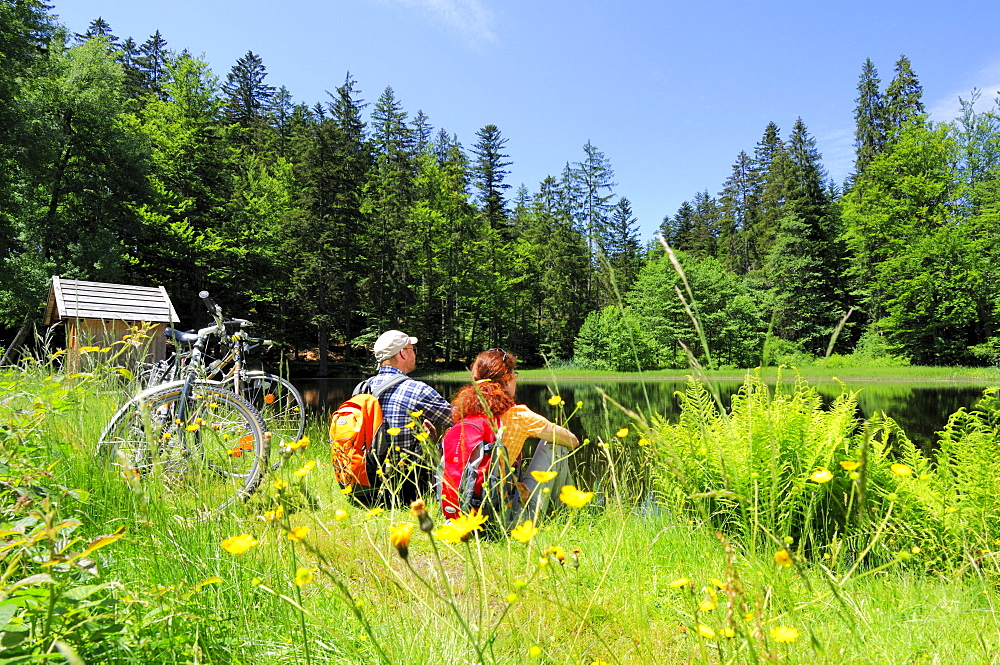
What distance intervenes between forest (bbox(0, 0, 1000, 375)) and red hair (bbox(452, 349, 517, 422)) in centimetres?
1741

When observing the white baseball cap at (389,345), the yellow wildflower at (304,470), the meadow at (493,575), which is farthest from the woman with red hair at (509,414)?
the yellow wildflower at (304,470)

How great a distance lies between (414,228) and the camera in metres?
33.4

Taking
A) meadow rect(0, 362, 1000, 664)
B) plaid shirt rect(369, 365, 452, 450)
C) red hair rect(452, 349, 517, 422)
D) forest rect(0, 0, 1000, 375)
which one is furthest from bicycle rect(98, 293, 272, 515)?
forest rect(0, 0, 1000, 375)

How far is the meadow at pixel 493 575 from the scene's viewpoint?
0.91 metres

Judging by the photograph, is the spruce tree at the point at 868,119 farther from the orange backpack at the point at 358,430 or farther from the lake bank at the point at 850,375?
the orange backpack at the point at 358,430

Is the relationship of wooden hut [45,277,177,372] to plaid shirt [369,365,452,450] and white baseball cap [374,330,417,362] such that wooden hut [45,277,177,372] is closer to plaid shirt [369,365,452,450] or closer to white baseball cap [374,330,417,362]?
white baseball cap [374,330,417,362]

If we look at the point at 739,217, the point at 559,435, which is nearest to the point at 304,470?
the point at 559,435

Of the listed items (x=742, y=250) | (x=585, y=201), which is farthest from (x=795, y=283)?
(x=585, y=201)

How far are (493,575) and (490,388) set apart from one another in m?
2.16

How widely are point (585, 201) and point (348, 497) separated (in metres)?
39.4

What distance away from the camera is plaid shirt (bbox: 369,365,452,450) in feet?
11.8

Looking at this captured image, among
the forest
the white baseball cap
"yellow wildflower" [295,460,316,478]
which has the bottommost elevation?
"yellow wildflower" [295,460,316,478]

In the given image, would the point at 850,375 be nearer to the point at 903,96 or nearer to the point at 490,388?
the point at 903,96

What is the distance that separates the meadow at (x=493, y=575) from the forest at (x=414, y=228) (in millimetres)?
17721
